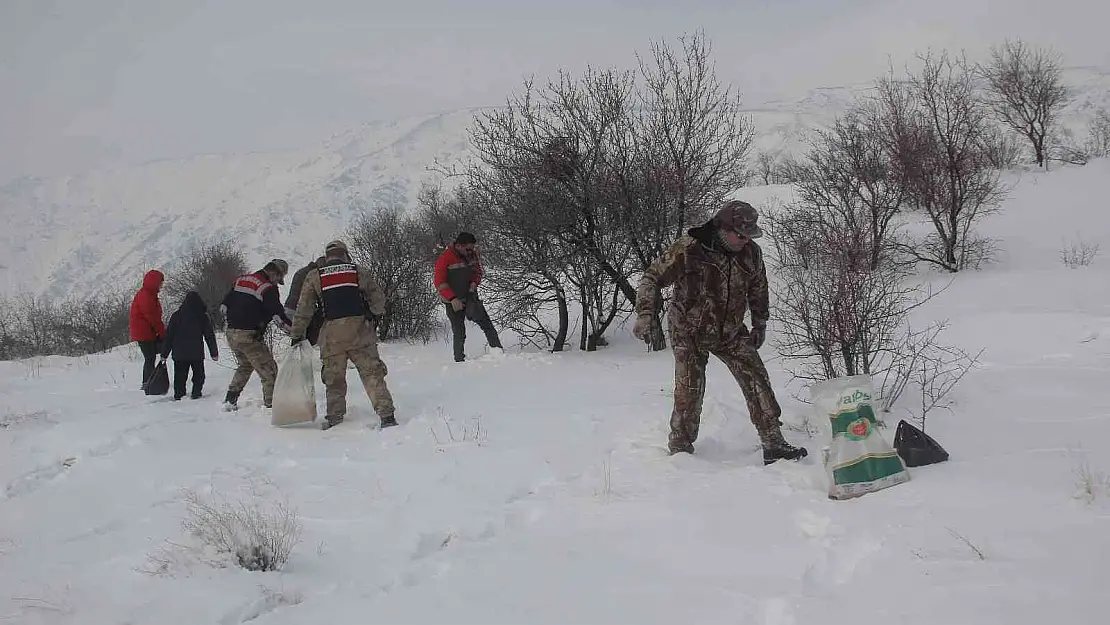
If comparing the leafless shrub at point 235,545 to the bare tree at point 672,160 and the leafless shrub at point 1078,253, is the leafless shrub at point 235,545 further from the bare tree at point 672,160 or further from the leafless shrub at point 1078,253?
the leafless shrub at point 1078,253

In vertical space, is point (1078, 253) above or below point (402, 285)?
below

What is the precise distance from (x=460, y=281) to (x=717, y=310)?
5864 mm

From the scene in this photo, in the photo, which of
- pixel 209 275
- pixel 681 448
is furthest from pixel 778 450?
pixel 209 275

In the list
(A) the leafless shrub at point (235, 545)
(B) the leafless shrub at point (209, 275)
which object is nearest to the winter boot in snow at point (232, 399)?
(A) the leafless shrub at point (235, 545)

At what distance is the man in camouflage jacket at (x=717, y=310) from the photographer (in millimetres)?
4429

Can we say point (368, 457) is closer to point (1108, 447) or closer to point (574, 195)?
point (1108, 447)

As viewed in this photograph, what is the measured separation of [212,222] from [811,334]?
602 ft

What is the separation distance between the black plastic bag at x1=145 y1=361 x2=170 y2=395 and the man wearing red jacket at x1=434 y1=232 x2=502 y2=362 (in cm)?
367

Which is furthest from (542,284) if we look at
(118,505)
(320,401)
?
(118,505)

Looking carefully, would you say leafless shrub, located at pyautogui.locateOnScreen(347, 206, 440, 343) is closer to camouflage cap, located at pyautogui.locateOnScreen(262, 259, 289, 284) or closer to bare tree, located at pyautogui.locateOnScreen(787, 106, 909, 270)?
camouflage cap, located at pyautogui.locateOnScreen(262, 259, 289, 284)

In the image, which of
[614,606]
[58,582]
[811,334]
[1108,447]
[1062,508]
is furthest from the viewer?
[811,334]

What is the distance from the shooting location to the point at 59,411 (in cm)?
792

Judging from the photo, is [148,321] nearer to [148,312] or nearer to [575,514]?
[148,312]

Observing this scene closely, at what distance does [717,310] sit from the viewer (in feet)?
14.9
